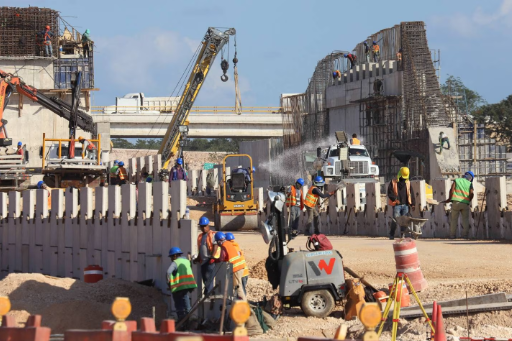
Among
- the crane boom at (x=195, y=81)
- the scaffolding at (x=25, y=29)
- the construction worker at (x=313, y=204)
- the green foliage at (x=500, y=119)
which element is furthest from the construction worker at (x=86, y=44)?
the construction worker at (x=313, y=204)

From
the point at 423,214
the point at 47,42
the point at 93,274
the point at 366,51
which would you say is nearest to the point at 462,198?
the point at 423,214

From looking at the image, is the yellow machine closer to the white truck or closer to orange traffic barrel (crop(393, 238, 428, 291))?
orange traffic barrel (crop(393, 238, 428, 291))

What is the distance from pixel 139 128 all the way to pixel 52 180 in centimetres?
2740

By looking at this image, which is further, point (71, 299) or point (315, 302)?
point (71, 299)

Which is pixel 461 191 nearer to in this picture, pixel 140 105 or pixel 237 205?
pixel 237 205

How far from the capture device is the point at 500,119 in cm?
7381

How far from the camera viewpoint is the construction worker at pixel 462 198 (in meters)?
23.1

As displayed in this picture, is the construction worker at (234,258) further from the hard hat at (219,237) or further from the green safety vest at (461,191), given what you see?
the green safety vest at (461,191)

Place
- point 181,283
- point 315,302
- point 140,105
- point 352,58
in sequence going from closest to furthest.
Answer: point 315,302 < point 181,283 < point 352,58 < point 140,105

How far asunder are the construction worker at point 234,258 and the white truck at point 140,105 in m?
53.8

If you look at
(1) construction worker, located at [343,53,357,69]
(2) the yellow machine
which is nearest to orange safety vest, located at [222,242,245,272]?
(2) the yellow machine

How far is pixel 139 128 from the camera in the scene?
66938mm

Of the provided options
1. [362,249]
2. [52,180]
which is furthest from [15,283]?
[52,180]

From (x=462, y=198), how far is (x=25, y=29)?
152 ft
